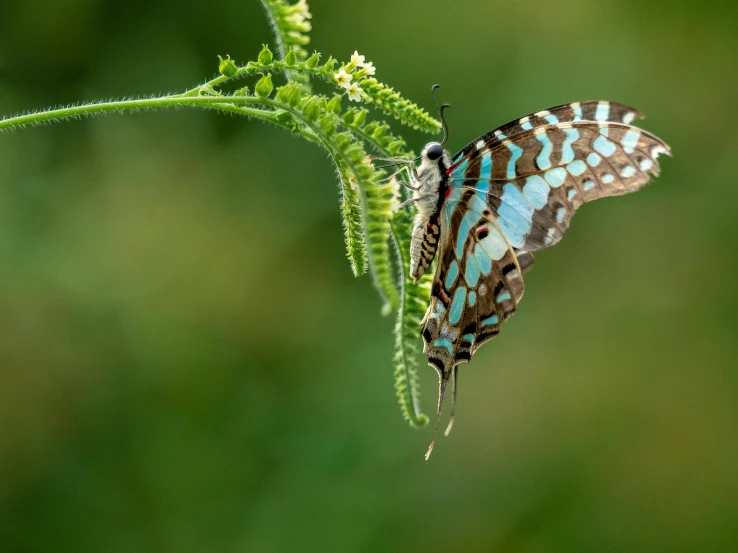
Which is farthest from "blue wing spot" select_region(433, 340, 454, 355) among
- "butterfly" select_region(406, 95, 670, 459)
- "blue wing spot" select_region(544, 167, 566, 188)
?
"blue wing spot" select_region(544, 167, 566, 188)

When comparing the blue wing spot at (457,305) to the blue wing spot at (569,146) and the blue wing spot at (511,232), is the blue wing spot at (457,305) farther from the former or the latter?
the blue wing spot at (569,146)

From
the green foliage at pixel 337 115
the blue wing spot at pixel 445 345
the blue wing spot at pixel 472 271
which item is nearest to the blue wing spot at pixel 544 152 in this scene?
the blue wing spot at pixel 472 271

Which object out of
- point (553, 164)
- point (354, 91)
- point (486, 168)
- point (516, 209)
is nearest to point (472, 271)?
point (516, 209)

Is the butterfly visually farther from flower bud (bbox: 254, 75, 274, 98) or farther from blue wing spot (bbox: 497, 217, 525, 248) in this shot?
flower bud (bbox: 254, 75, 274, 98)

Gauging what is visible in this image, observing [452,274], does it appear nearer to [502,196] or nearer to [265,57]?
[502,196]

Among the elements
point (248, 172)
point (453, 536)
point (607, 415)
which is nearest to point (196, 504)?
point (453, 536)

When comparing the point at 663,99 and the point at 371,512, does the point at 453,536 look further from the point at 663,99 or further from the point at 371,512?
Answer: the point at 663,99
